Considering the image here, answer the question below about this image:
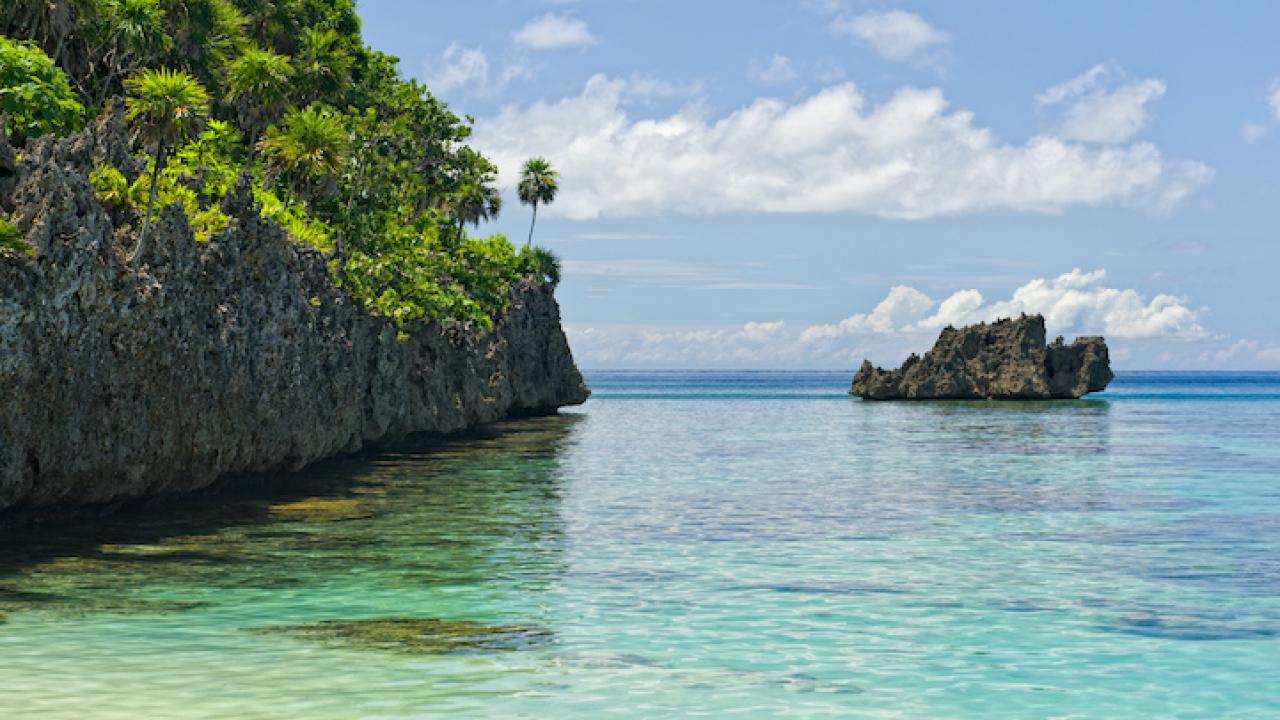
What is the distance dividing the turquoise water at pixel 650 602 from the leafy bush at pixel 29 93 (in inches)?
283

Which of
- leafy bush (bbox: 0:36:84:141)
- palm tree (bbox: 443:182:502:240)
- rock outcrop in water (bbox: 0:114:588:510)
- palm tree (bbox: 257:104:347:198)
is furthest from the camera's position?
palm tree (bbox: 443:182:502:240)

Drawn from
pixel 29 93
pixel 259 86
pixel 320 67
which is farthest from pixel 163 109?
pixel 320 67

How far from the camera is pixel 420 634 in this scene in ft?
44.3

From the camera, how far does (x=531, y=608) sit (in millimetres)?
15180

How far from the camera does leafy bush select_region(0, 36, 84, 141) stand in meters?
20.8

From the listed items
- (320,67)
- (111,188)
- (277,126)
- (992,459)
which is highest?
(320,67)

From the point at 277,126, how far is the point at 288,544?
21439 mm

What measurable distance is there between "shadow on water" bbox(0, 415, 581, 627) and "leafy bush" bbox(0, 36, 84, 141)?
709 centimetres

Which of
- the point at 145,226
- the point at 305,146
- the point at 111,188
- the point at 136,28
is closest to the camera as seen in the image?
the point at 145,226

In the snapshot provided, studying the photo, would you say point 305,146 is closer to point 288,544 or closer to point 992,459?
point 288,544

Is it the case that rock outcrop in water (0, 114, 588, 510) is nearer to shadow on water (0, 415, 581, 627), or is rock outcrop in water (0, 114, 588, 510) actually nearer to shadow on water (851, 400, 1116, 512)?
shadow on water (0, 415, 581, 627)

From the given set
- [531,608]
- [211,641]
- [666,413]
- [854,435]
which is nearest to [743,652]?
[531,608]

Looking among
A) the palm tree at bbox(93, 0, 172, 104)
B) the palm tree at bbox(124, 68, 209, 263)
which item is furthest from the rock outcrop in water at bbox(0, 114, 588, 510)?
the palm tree at bbox(93, 0, 172, 104)

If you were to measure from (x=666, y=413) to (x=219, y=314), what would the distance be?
67803 millimetres
